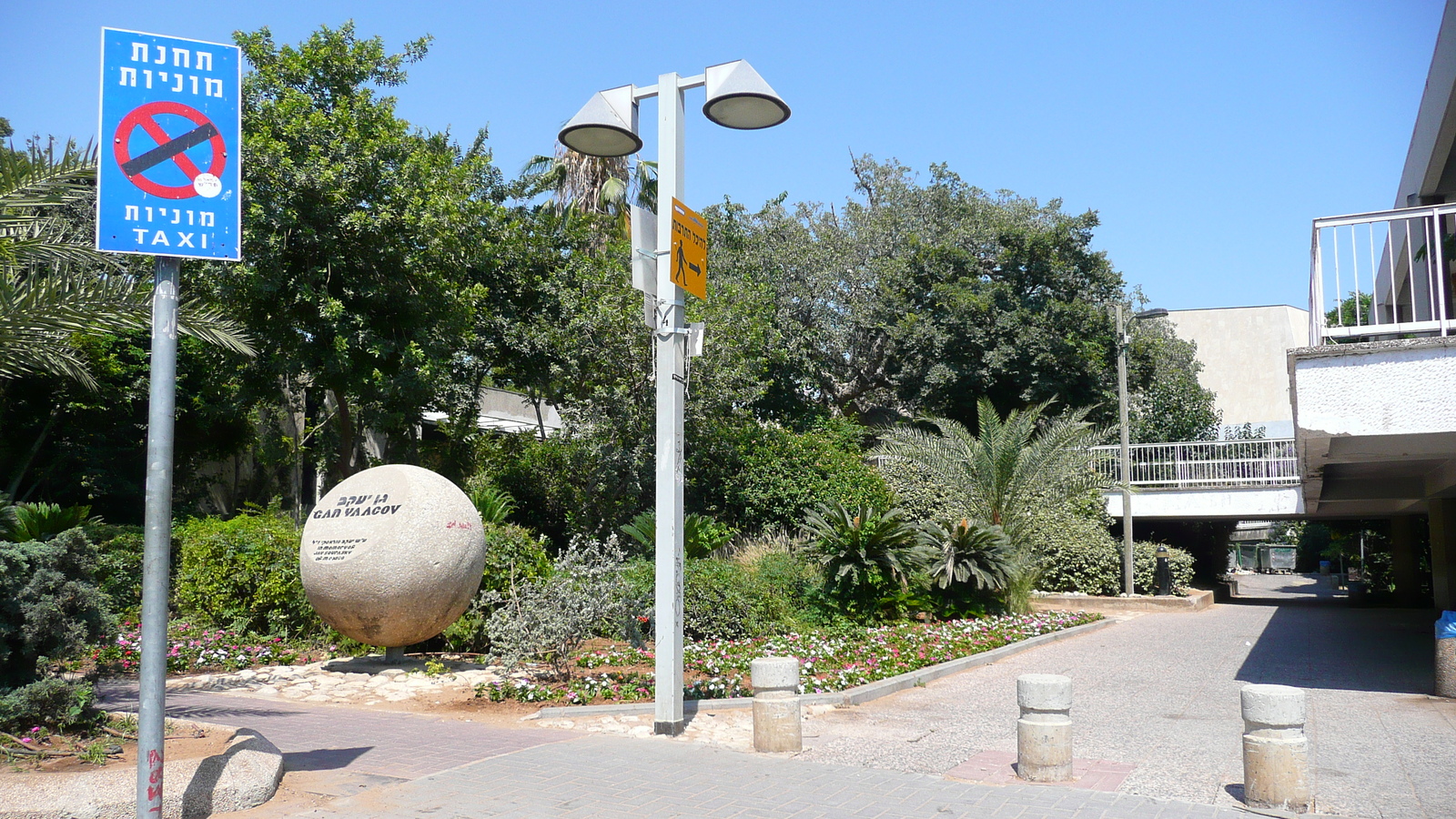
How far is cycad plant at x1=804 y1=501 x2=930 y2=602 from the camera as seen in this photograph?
1441 centimetres

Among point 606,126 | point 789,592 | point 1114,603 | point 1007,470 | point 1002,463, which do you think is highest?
point 606,126

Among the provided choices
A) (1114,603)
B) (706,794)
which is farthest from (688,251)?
(1114,603)

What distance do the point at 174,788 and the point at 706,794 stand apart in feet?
9.67

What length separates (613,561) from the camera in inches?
403

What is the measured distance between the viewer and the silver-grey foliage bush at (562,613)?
A: 958 centimetres

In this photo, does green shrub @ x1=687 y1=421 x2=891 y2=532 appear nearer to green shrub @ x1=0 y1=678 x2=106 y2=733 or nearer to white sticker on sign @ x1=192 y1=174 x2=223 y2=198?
green shrub @ x1=0 y1=678 x2=106 y2=733

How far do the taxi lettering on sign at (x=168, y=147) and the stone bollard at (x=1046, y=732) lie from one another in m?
5.44

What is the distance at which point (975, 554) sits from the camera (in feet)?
52.4

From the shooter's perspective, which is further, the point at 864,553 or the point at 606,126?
the point at 864,553

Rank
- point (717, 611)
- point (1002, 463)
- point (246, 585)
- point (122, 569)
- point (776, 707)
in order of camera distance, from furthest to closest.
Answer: point (1002, 463) < point (122, 569) < point (717, 611) < point (246, 585) < point (776, 707)

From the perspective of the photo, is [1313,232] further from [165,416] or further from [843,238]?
[843,238]

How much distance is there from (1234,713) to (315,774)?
7.86 m

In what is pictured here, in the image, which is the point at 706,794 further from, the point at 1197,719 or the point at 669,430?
the point at 1197,719

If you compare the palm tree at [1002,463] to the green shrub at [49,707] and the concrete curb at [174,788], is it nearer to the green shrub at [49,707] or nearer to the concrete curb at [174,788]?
the concrete curb at [174,788]
